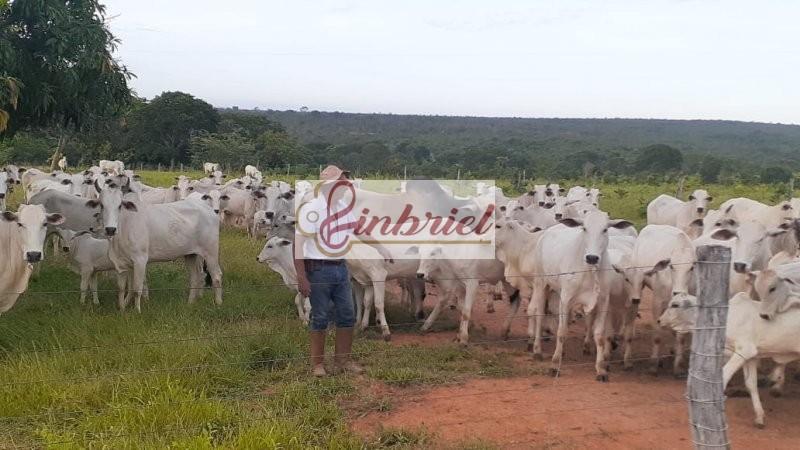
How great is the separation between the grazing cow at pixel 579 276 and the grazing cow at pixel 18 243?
5.41 meters

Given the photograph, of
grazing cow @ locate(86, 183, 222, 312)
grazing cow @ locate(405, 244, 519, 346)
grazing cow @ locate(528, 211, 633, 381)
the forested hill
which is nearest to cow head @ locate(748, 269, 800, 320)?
grazing cow @ locate(528, 211, 633, 381)

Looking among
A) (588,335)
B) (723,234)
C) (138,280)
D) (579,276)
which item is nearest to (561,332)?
(579,276)

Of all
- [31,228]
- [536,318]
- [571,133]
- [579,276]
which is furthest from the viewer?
[571,133]

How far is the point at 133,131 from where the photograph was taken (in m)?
46.1

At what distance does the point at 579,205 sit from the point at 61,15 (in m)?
8.85

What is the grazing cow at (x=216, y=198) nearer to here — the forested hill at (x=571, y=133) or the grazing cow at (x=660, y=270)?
the grazing cow at (x=660, y=270)

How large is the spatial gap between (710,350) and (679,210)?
1080 cm

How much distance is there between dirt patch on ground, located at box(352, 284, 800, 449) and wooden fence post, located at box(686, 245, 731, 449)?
159 cm

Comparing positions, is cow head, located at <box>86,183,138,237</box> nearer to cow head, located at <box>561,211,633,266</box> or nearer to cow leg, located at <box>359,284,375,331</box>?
cow leg, located at <box>359,284,375,331</box>

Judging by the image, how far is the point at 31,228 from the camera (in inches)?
282

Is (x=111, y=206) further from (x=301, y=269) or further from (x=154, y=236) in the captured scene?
(x=301, y=269)

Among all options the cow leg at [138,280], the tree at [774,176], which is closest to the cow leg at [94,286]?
the cow leg at [138,280]

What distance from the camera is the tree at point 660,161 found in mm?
51031

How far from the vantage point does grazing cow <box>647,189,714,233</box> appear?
13.3 meters
